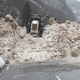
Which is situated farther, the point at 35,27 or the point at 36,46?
the point at 35,27

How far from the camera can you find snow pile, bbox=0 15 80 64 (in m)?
5.78

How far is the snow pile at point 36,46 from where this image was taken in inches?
227

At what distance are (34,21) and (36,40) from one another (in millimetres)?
1963

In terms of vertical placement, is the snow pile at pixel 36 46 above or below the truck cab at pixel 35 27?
below

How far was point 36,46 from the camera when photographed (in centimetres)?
707

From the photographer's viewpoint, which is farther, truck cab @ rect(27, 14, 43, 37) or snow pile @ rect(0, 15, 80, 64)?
truck cab @ rect(27, 14, 43, 37)

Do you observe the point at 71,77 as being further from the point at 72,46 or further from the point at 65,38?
the point at 65,38

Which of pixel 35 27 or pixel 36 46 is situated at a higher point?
pixel 35 27

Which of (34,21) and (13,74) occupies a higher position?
(34,21)

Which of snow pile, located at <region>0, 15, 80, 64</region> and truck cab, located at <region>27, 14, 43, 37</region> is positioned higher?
truck cab, located at <region>27, 14, 43, 37</region>

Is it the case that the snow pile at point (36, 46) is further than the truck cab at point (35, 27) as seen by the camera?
No

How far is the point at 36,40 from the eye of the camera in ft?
25.2

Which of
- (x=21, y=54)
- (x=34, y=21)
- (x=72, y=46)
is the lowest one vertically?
(x=21, y=54)

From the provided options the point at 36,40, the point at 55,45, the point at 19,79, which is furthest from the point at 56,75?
the point at 36,40
